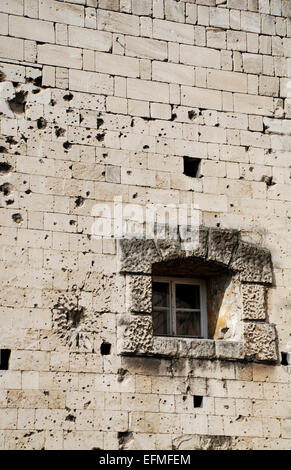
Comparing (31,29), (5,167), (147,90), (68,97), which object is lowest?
(5,167)

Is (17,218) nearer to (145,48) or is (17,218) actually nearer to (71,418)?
(71,418)

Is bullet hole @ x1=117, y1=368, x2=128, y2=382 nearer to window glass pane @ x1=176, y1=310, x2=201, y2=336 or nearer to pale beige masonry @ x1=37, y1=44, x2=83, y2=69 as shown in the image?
window glass pane @ x1=176, y1=310, x2=201, y2=336

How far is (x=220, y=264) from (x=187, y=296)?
0.54 metres

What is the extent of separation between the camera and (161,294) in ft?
33.7

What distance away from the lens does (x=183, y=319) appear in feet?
33.7

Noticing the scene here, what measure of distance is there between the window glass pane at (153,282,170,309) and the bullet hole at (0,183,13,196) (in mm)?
1741

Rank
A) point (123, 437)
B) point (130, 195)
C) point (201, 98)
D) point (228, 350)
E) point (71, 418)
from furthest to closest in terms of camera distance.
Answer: point (201, 98), point (130, 195), point (228, 350), point (123, 437), point (71, 418)

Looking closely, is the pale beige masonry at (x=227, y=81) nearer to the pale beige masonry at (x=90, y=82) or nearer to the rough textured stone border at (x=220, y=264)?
the pale beige masonry at (x=90, y=82)

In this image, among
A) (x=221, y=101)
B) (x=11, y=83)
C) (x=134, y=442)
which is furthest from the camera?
(x=221, y=101)

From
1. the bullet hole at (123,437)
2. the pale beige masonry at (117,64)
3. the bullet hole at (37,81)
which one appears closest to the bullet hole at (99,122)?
the pale beige masonry at (117,64)

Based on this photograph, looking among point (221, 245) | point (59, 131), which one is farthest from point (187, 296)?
point (59, 131)
